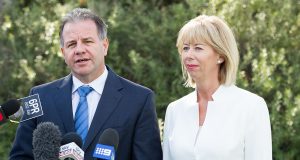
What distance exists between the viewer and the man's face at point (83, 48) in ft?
14.2

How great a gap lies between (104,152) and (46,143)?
285mm

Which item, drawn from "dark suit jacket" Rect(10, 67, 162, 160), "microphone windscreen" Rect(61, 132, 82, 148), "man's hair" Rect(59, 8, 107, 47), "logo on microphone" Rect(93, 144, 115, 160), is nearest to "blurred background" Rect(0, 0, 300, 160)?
"dark suit jacket" Rect(10, 67, 162, 160)

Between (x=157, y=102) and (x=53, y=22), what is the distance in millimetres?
1421

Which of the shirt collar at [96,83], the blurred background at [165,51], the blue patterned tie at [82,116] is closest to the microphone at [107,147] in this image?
the blue patterned tie at [82,116]

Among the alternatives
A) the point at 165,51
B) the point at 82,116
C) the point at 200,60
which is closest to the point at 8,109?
the point at 82,116

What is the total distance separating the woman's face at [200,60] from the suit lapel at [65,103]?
74 cm

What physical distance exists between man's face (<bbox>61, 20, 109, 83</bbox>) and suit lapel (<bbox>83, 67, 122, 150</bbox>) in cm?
14

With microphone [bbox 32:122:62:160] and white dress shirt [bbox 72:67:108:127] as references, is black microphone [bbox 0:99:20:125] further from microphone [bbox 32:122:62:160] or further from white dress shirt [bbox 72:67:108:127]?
white dress shirt [bbox 72:67:108:127]

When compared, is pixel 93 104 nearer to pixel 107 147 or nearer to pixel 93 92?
pixel 93 92

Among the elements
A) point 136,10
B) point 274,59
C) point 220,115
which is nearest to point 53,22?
point 136,10

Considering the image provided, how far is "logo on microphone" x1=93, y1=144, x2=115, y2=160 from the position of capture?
3.57m

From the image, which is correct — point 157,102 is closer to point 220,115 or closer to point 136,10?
point 136,10

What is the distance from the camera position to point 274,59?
6.96 metres

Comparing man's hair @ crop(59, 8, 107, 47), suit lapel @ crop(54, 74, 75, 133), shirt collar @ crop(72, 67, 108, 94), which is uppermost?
man's hair @ crop(59, 8, 107, 47)
